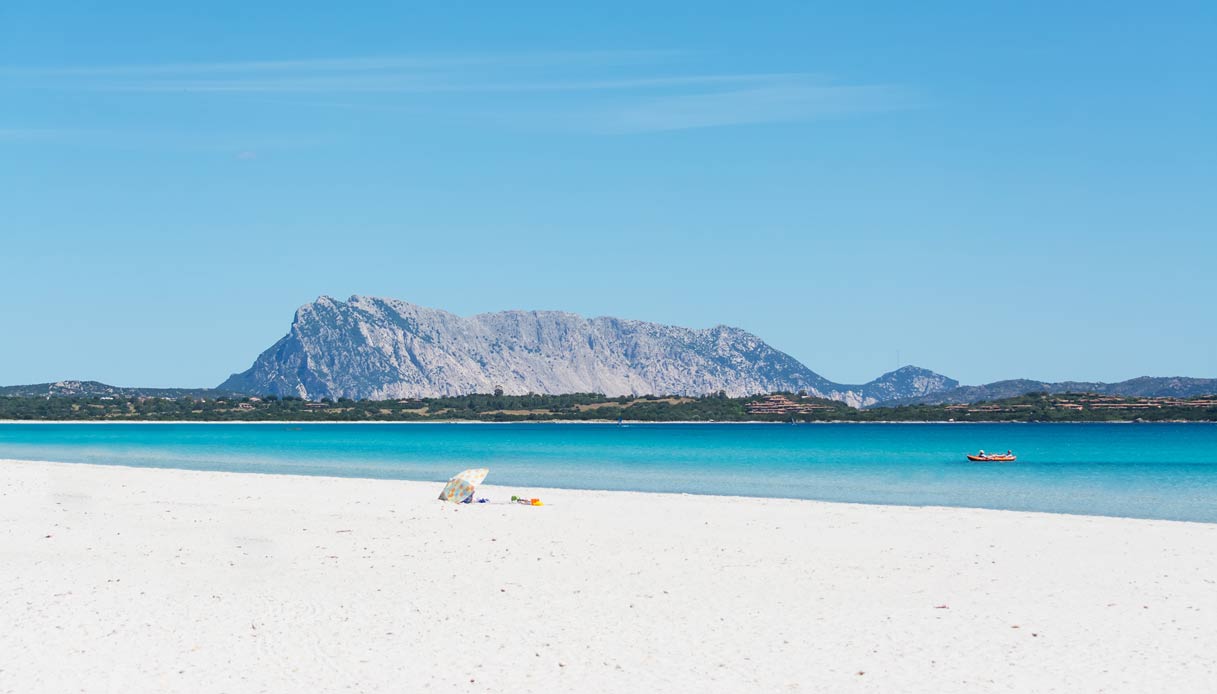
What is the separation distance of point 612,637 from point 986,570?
767 cm

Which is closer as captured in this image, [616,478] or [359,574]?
[359,574]

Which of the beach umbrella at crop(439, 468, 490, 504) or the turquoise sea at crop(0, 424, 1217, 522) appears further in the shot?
the turquoise sea at crop(0, 424, 1217, 522)

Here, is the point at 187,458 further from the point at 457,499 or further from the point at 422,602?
the point at 422,602

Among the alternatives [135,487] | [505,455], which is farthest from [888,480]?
[505,455]

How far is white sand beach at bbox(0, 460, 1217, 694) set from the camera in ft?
37.6

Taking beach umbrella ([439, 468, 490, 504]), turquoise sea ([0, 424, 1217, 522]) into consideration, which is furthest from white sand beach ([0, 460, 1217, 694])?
→ turquoise sea ([0, 424, 1217, 522])

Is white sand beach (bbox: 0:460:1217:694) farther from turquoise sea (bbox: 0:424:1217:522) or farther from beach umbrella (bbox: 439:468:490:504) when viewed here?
turquoise sea (bbox: 0:424:1217:522)

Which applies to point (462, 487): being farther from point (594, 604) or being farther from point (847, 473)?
point (847, 473)

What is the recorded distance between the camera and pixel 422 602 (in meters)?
15.1

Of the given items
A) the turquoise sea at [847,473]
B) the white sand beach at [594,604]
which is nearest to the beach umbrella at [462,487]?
the white sand beach at [594,604]

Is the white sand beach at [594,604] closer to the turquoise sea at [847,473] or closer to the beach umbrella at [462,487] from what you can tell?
the beach umbrella at [462,487]

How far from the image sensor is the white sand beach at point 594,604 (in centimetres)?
1146

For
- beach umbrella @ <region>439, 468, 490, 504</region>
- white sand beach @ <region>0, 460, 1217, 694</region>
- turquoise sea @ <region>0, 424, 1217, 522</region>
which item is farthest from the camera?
turquoise sea @ <region>0, 424, 1217, 522</region>

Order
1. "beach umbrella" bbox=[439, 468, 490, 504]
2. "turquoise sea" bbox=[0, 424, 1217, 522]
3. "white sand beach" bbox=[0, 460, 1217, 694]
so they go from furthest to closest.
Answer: "turquoise sea" bbox=[0, 424, 1217, 522] → "beach umbrella" bbox=[439, 468, 490, 504] → "white sand beach" bbox=[0, 460, 1217, 694]
